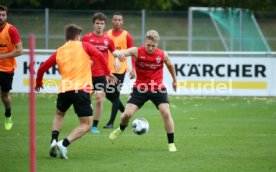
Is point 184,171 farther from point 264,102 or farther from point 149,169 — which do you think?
point 264,102

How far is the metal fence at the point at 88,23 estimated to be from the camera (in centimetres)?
2762

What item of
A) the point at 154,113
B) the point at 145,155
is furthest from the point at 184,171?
the point at 154,113

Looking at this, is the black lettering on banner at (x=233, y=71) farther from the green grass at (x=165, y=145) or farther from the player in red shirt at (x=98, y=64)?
the player in red shirt at (x=98, y=64)

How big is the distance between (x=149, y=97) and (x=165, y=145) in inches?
39.8

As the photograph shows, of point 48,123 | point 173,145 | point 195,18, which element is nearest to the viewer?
point 173,145

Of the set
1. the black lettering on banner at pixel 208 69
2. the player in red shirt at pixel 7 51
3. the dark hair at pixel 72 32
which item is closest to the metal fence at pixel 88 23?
the black lettering on banner at pixel 208 69

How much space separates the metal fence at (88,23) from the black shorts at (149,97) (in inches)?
570

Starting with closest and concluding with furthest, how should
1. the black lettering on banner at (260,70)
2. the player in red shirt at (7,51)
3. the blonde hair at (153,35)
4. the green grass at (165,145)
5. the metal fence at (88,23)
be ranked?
the green grass at (165,145) < the blonde hair at (153,35) < the player in red shirt at (7,51) < the black lettering on banner at (260,70) < the metal fence at (88,23)

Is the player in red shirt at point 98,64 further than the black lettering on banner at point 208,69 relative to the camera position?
No

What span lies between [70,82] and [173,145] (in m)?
2.19

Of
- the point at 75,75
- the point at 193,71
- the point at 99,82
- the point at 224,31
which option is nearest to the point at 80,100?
the point at 75,75

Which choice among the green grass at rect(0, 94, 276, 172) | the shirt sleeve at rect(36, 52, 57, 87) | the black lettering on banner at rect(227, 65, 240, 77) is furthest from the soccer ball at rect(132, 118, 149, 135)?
the black lettering on banner at rect(227, 65, 240, 77)

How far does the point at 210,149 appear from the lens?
12.7m

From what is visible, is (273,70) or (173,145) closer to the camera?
(173,145)
